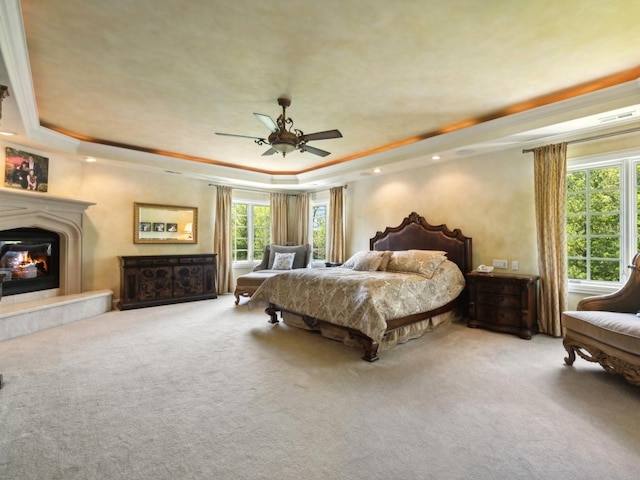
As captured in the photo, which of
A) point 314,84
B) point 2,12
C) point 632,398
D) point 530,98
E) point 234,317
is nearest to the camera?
point 2,12

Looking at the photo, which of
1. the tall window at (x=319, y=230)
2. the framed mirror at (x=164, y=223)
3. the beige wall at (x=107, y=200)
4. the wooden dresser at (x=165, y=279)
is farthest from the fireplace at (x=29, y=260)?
the tall window at (x=319, y=230)

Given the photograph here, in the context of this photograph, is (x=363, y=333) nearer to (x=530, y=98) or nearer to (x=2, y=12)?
(x=530, y=98)

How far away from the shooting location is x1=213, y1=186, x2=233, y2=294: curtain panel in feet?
21.6

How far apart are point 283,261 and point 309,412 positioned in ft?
14.6

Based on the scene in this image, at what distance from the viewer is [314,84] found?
301cm

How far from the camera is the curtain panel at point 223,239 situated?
659 cm

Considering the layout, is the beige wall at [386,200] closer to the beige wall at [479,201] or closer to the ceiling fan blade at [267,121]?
the beige wall at [479,201]

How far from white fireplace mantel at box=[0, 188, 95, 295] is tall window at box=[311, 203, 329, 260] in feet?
14.7

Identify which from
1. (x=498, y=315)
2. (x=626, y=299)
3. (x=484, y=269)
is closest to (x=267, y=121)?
(x=484, y=269)

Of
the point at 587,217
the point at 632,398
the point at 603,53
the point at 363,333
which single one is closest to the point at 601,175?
the point at 587,217

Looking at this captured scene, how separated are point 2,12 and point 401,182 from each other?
5080 mm

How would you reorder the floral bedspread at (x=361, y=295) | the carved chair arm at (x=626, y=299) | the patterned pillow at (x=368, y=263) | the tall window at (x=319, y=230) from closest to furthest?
the carved chair arm at (x=626, y=299)
the floral bedspread at (x=361, y=295)
the patterned pillow at (x=368, y=263)
the tall window at (x=319, y=230)

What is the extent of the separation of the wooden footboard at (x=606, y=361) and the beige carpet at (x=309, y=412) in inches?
5.1

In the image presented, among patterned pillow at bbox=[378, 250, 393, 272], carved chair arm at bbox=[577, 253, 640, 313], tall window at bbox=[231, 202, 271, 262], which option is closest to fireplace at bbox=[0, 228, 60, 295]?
tall window at bbox=[231, 202, 271, 262]
